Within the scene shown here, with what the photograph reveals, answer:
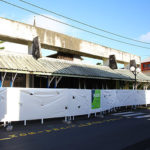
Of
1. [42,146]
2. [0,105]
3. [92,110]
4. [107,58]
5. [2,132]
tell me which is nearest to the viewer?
[42,146]

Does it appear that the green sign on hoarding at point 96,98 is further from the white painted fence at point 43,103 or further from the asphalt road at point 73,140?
the asphalt road at point 73,140

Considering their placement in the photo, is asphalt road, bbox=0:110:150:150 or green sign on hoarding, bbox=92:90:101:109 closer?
asphalt road, bbox=0:110:150:150

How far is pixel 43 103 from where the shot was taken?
9578 millimetres

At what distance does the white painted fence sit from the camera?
8312mm

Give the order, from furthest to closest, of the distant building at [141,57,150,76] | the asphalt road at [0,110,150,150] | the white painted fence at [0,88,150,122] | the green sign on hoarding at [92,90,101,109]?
the distant building at [141,57,150,76], the green sign on hoarding at [92,90,101,109], the white painted fence at [0,88,150,122], the asphalt road at [0,110,150,150]

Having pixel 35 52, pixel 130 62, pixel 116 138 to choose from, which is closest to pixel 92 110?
pixel 116 138

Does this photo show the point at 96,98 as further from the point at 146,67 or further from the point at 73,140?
the point at 146,67

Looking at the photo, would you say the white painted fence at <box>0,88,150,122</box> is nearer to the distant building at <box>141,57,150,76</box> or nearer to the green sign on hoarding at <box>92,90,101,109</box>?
the green sign on hoarding at <box>92,90,101,109</box>

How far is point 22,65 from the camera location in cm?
1285

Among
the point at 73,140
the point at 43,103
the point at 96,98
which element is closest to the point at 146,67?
the point at 96,98

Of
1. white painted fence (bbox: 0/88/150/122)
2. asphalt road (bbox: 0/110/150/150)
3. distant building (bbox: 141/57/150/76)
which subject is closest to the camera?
asphalt road (bbox: 0/110/150/150)

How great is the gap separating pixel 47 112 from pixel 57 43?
32.5ft

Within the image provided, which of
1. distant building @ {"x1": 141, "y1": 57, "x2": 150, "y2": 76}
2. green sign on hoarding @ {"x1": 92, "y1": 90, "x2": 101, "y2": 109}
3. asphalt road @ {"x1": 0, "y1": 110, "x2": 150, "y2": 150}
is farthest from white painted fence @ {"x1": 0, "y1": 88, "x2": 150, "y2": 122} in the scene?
distant building @ {"x1": 141, "y1": 57, "x2": 150, "y2": 76}

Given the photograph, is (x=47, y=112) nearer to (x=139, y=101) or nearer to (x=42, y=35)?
(x=42, y=35)
